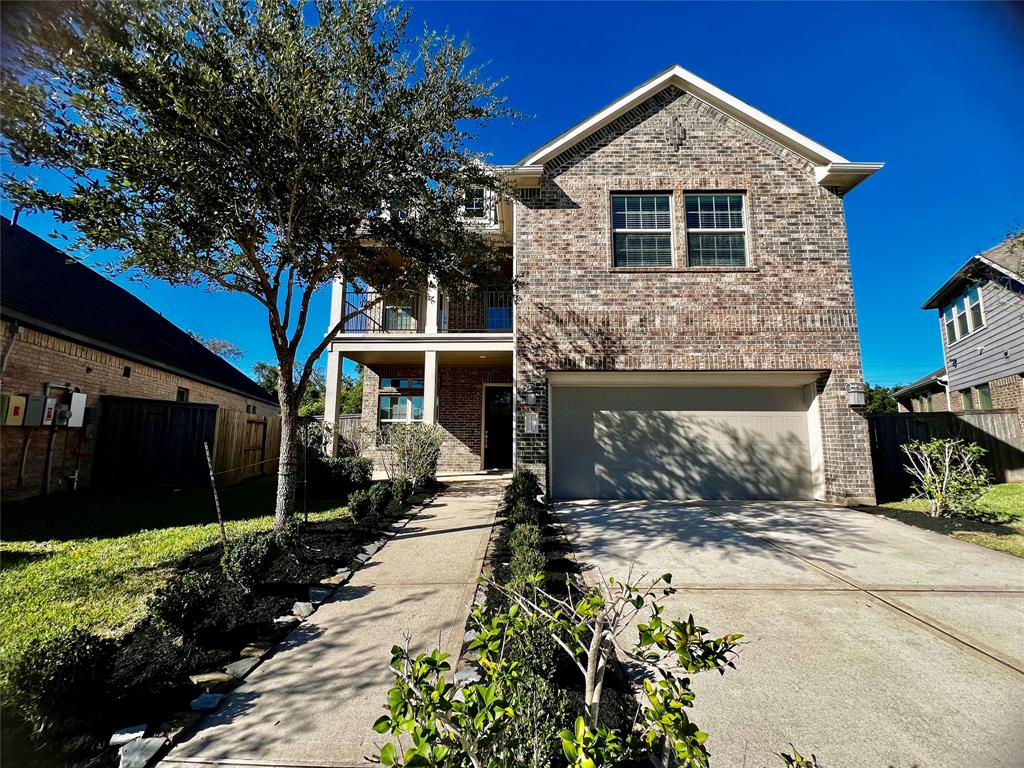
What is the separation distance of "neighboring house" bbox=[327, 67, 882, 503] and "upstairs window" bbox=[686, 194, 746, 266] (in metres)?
0.03

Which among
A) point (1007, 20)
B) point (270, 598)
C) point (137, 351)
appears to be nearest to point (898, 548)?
point (1007, 20)

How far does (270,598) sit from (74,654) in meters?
1.46

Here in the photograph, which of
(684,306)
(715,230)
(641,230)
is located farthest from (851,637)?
(715,230)

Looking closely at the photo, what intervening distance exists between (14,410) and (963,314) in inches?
950

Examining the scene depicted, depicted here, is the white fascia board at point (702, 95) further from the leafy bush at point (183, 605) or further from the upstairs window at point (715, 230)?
the leafy bush at point (183, 605)

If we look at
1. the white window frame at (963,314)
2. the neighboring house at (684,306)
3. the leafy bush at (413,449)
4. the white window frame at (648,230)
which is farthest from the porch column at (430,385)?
the white window frame at (963,314)

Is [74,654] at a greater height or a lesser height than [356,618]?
greater

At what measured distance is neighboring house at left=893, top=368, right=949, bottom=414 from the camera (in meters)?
16.8

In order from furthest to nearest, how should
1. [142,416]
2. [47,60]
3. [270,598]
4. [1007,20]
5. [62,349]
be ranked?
1. [142,416]
2. [62,349]
3. [47,60]
4. [270,598]
5. [1007,20]

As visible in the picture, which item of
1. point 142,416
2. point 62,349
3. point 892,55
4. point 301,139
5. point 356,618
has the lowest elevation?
point 356,618

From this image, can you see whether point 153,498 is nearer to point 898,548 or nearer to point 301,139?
point 301,139

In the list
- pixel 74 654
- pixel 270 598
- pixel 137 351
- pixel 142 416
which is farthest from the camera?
pixel 137 351

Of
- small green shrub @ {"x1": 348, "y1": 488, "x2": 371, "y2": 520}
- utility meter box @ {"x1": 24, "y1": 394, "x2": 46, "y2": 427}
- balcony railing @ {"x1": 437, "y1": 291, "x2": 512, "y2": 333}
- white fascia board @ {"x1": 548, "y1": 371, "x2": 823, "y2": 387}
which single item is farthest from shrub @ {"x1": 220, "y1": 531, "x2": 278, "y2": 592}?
balcony railing @ {"x1": 437, "y1": 291, "x2": 512, "y2": 333}

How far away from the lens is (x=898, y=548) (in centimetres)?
493
